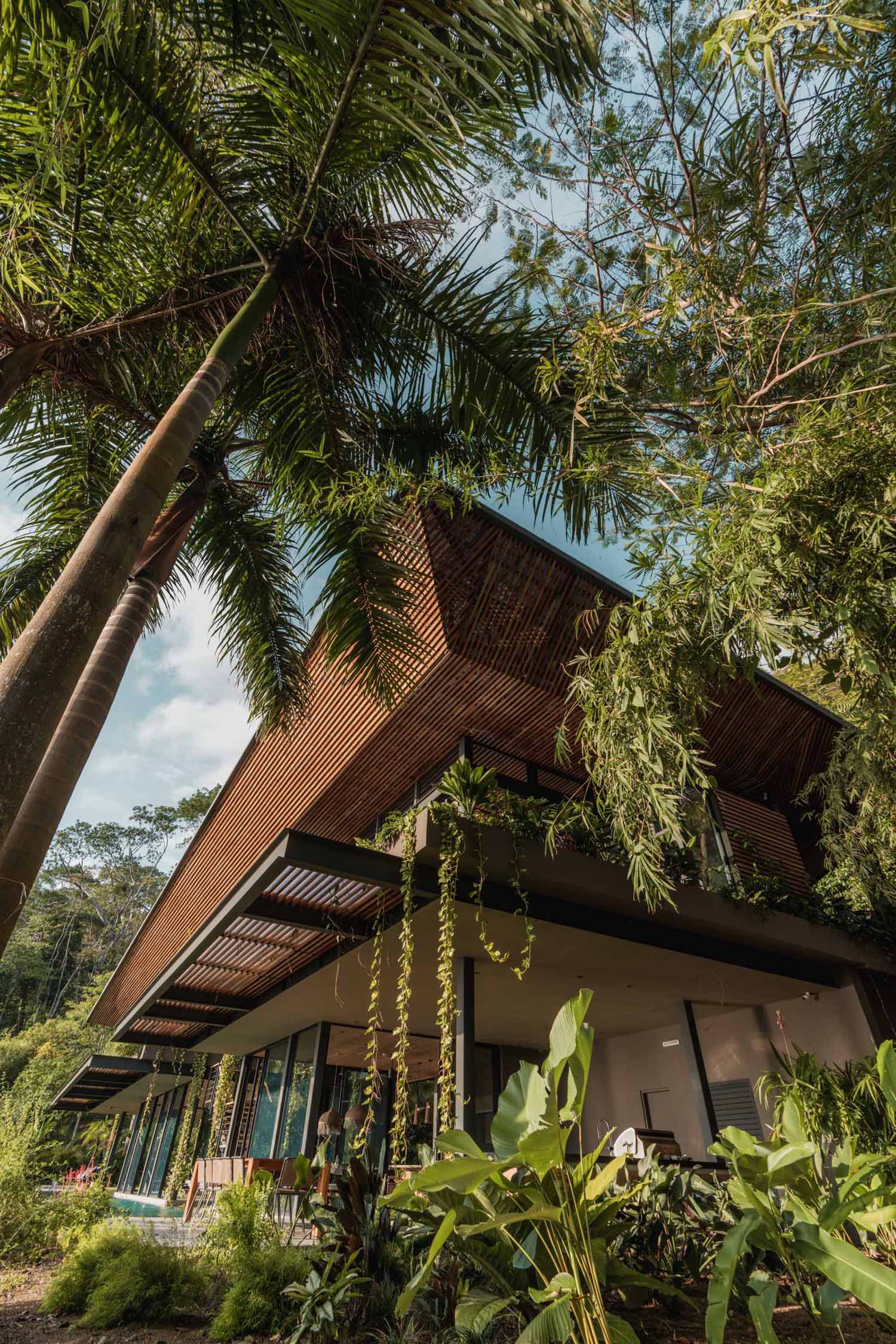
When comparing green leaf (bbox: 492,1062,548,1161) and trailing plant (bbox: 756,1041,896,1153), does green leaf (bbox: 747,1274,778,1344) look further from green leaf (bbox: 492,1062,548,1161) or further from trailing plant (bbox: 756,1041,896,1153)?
trailing plant (bbox: 756,1041,896,1153)

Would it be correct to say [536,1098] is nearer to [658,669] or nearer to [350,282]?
[658,669]

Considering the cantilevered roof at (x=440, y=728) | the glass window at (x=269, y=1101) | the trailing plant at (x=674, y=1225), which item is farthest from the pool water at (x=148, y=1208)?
the trailing plant at (x=674, y=1225)

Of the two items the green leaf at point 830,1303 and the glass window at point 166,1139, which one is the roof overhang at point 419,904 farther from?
the glass window at point 166,1139

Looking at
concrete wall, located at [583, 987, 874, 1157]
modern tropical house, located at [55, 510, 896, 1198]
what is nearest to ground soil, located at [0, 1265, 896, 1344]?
modern tropical house, located at [55, 510, 896, 1198]

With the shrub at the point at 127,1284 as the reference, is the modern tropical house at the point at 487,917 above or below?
above

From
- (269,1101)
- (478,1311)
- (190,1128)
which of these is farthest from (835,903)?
(190,1128)

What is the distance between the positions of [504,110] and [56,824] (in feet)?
10.5

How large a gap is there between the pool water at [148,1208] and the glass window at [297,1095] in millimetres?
1935

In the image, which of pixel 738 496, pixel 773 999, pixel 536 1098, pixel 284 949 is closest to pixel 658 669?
pixel 738 496

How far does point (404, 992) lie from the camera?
4266mm

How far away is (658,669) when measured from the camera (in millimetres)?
3254

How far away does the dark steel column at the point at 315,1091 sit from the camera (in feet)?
27.0

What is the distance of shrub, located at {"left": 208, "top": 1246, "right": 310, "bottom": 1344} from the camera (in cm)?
318

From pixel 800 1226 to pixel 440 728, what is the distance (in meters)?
4.71
